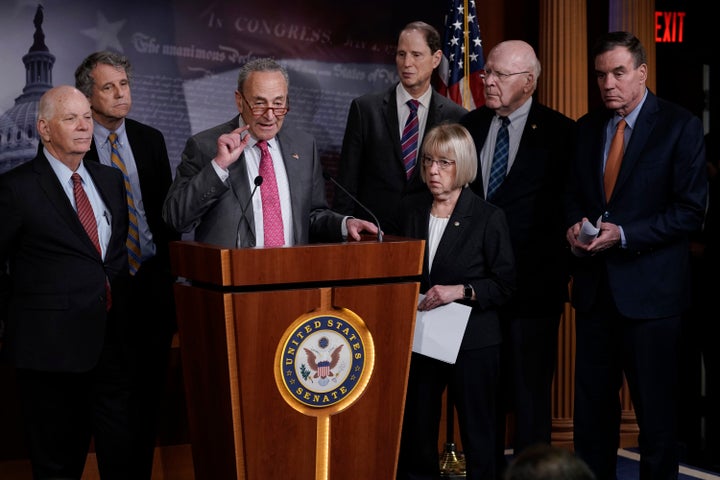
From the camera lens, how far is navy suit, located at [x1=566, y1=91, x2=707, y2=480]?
3785 mm

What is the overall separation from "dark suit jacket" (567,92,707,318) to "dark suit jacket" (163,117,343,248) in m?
1.02

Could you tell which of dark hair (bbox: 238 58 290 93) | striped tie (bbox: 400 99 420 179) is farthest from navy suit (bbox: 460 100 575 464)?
dark hair (bbox: 238 58 290 93)

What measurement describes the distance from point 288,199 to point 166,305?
0.89 meters

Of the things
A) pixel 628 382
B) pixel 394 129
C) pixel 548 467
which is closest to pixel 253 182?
pixel 394 129

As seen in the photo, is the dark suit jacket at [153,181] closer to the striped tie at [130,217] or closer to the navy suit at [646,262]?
the striped tie at [130,217]

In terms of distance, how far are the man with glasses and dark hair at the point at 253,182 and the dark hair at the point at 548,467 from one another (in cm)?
159

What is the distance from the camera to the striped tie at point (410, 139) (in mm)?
4340

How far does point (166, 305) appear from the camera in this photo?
13.5ft

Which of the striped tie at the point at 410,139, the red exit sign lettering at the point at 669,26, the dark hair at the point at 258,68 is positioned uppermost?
the red exit sign lettering at the point at 669,26

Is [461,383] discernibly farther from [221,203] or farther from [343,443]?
[221,203]

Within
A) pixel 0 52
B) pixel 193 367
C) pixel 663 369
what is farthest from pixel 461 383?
pixel 0 52

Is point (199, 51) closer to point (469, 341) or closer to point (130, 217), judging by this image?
point (130, 217)

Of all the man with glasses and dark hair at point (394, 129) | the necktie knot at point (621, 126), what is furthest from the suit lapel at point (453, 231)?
the necktie knot at point (621, 126)

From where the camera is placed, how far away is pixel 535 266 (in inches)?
159
